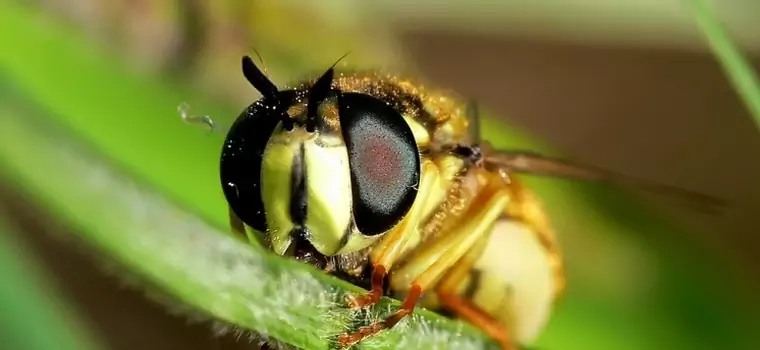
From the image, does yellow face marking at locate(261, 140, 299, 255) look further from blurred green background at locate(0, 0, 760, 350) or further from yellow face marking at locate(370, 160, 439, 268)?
blurred green background at locate(0, 0, 760, 350)

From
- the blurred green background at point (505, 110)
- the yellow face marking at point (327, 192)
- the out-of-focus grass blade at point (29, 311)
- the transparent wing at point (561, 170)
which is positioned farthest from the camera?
the blurred green background at point (505, 110)

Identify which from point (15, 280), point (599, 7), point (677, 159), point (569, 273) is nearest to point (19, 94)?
point (15, 280)

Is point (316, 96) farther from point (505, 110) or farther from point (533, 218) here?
point (505, 110)

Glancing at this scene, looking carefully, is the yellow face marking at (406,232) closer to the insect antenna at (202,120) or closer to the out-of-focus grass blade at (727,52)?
the insect antenna at (202,120)

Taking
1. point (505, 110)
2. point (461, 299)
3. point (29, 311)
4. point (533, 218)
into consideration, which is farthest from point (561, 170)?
point (505, 110)

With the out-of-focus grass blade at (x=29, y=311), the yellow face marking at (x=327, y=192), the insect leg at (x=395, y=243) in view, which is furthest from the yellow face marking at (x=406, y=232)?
the out-of-focus grass blade at (x=29, y=311)

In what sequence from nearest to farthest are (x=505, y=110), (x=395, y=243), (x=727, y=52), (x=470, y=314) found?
(x=395, y=243) → (x=470, y=314) → (x=727, y=52) → (x=505, y=110)
